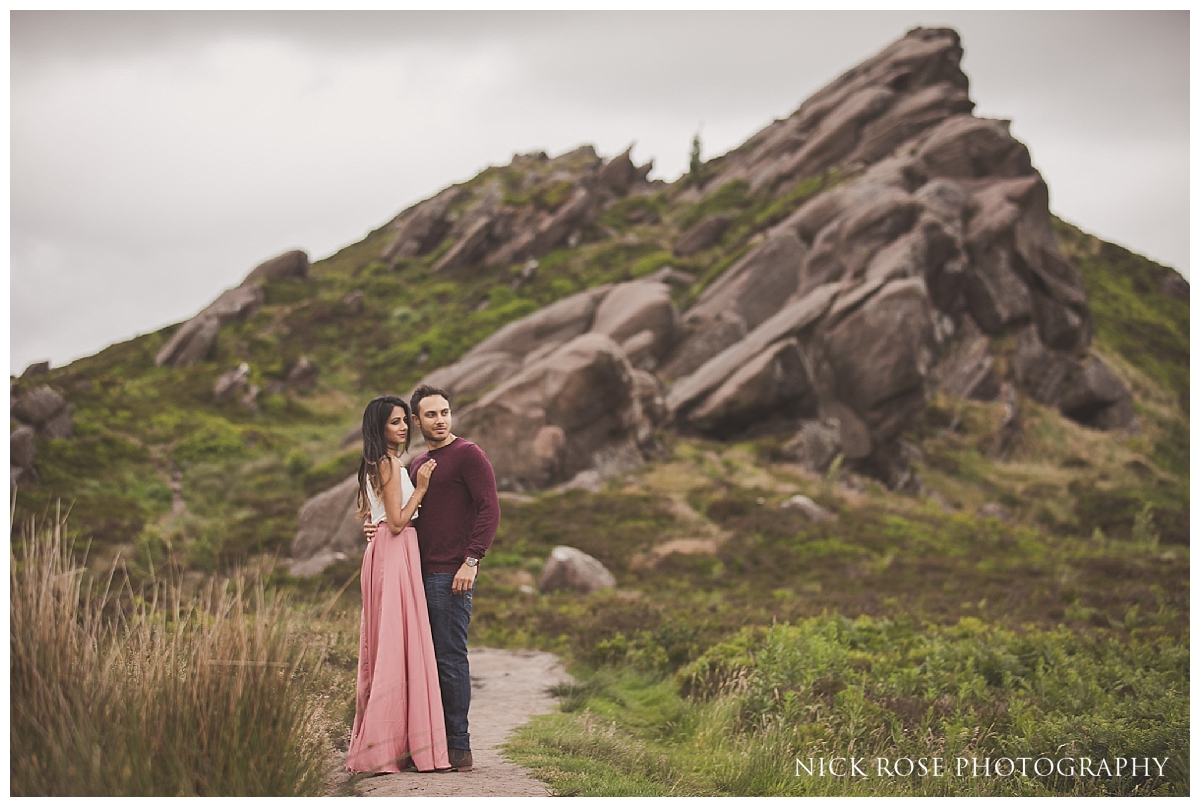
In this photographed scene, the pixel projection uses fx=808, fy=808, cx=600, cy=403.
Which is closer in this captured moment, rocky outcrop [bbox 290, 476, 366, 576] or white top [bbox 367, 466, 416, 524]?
white top [bbox 367, 466, 416, 524]

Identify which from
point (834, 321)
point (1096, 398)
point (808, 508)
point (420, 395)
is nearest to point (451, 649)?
point (420, 395)

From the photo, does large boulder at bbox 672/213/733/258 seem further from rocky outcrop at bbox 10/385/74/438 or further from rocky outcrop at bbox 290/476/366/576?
rocky outcrop at bbox 10/385/74/438

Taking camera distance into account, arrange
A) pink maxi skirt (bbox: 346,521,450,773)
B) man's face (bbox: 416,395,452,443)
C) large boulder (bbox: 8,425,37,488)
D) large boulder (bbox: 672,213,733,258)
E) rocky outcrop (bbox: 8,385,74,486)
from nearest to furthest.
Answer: pink maxi skirt (bbox: 346,521,450,773) < man's face (bbox: 416,395,452,443) < large boulder (bbox: 8,425,37,488) < rocky outcrop (bbox: 8,385,74,486) < large boulder (bbox: 672,213,733,258)

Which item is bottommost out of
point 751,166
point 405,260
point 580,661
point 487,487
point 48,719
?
point 580,661

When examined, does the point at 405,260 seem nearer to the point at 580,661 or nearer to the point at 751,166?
the point at 751,166

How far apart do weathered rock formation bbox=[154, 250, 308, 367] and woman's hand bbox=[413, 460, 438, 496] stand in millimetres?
39081

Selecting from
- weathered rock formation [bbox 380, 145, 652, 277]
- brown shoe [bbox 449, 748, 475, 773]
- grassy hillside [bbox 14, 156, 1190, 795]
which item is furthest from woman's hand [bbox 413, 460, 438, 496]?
weathered rock formation [bbox 380, 145, 652, 277]

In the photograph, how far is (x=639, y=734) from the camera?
7223mm

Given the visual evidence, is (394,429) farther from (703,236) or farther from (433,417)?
(703,236)

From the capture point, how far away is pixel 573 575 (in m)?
16.0

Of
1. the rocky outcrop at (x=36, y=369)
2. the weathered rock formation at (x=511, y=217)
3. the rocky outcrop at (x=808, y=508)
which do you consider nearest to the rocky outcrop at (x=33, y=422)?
the rocky outcrop at (x=36, y=369)

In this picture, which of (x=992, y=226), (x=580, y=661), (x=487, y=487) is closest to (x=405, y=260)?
(x=992, y=226)

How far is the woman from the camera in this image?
515cm

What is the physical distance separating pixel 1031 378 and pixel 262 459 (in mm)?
33436
